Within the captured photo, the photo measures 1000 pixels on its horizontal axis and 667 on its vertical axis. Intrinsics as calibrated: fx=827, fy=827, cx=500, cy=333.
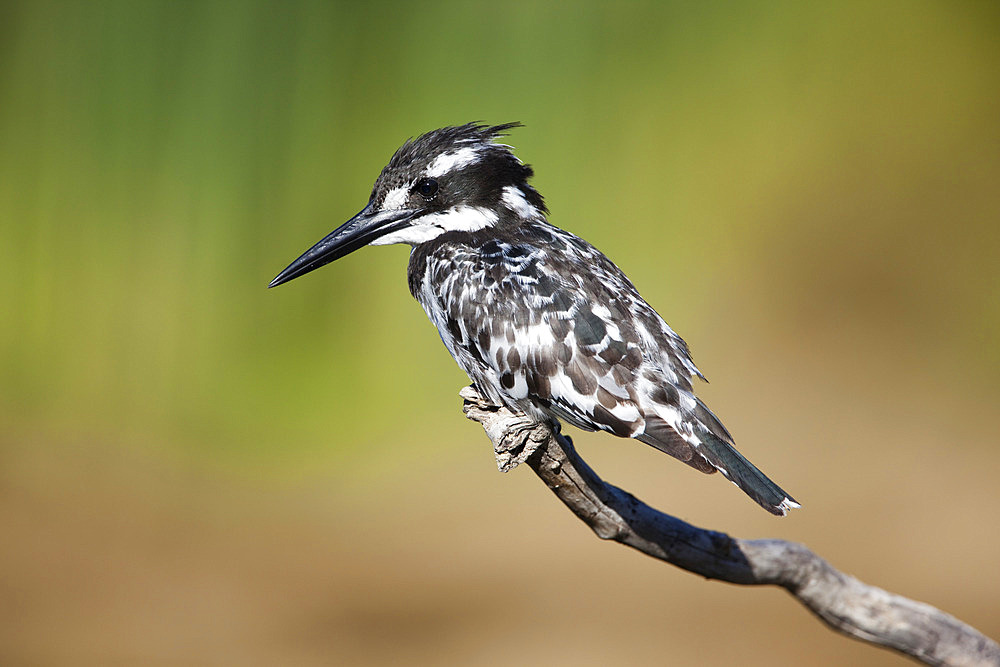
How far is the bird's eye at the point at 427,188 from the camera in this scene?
2.57 meters

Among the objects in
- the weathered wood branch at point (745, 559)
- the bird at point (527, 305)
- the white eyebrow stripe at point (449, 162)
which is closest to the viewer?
the weathered wood branch at point (745, 559)

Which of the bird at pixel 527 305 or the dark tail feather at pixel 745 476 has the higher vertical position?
the bird at pixel 527 305

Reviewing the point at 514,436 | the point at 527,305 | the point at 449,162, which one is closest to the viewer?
the point at 514,436

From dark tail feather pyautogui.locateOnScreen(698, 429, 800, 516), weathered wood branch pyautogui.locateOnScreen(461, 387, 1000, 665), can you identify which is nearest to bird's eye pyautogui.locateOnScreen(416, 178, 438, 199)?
weathered wood branch pyautogui.locateOnScreen(461, 387, 1000, 665)

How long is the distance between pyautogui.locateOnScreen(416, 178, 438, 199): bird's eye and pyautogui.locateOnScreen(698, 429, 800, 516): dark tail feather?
111cm

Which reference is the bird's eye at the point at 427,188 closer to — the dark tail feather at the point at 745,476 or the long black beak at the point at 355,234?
the long black beak at the point at 355,234

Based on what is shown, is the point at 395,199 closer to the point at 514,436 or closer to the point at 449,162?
the point at 449,162

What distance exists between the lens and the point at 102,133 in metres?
4.57

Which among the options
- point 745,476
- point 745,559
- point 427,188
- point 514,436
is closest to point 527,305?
point 514,436

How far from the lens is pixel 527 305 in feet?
7.38

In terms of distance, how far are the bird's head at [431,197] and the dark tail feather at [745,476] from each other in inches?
38.2

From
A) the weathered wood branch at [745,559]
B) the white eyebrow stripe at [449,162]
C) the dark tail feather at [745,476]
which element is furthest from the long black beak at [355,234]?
the dark tail feather at [745,476]

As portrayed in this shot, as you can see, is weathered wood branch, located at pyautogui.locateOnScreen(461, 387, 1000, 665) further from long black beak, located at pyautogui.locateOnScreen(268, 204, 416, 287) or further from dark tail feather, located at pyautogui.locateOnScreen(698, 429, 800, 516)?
long black beak, located at pyautogui.locateOnScreen(268, 204, 416, 287)

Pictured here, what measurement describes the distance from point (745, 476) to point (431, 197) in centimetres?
127
